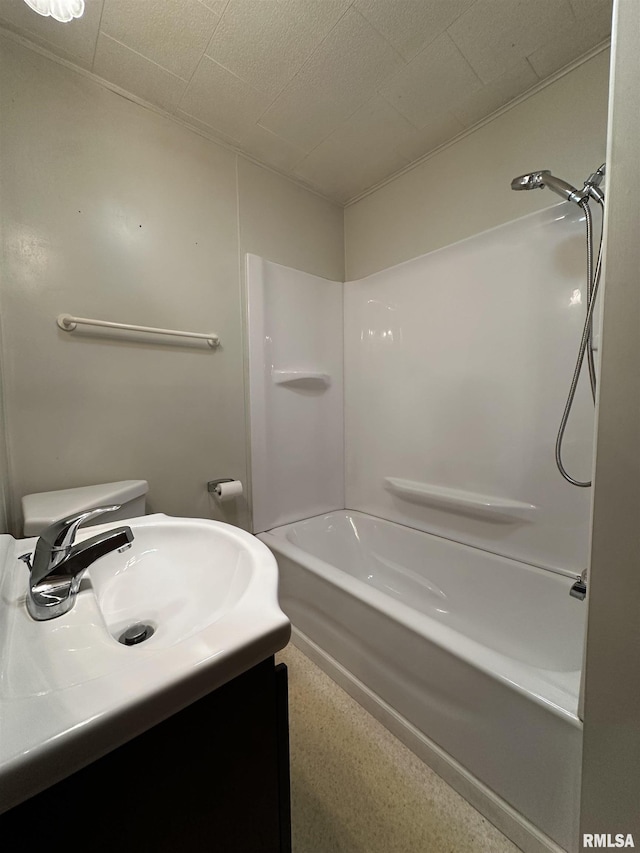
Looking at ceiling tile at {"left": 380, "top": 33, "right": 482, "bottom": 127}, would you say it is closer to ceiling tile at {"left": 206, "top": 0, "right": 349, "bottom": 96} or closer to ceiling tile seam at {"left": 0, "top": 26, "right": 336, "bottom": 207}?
ceiling tile at {"left": 206, "top": 0, "right": 349, "bottom": 96}

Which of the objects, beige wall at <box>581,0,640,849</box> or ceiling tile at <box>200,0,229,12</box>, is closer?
beige wall at <box>581,0,640,849</box>

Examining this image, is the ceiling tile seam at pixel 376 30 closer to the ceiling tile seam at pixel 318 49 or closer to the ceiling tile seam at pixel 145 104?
the ceiling tile seam at pixel 318 49

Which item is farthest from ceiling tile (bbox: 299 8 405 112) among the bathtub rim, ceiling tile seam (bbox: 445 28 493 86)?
the bathtub rim

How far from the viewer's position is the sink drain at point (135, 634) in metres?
0.59

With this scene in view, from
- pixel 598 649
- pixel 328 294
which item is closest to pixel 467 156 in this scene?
pixel 328 294

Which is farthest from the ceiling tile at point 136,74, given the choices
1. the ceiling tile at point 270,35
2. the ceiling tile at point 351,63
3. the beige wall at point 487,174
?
the beige wall at point 487,174

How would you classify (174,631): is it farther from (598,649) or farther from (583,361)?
(583,361)

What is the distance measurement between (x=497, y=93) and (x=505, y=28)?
10.1 inches

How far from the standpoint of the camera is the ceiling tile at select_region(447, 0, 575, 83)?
1.01m

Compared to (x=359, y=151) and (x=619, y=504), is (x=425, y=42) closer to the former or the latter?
(x=359, y=151)

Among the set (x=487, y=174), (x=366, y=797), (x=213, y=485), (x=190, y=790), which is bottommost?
(x=366, y=797)

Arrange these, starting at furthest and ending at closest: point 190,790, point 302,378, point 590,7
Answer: point 302,378 < point 590,7 < point 190,790

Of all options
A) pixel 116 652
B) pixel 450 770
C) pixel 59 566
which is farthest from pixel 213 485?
pixel 450 770

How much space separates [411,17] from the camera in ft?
3.39
